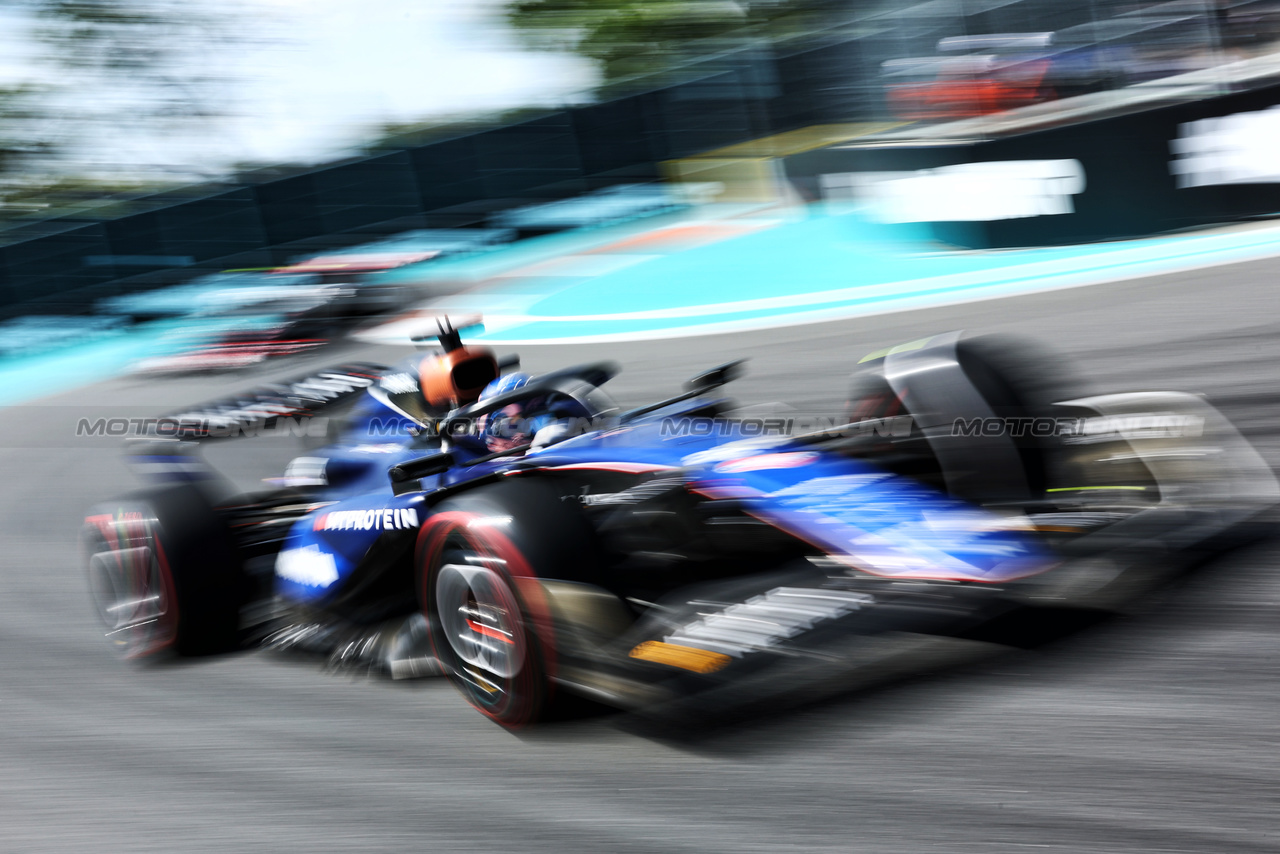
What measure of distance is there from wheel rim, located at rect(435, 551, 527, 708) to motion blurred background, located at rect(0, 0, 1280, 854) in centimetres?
16

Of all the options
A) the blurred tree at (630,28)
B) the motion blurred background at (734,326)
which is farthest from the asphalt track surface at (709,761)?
the blurred tree at (630,28)

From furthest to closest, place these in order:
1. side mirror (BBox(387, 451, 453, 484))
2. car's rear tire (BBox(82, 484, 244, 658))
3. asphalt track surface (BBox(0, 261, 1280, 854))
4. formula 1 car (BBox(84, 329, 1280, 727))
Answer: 1. car's rear tire (BBox(82, 484, 244, 658))
2. side mirror (BBox(387, 451, 453, 484))
3. formula 1 car (BBox(84, 329, 1280, 727))
4. asphalt track surface (BBox(0, 261, 1280, 854))

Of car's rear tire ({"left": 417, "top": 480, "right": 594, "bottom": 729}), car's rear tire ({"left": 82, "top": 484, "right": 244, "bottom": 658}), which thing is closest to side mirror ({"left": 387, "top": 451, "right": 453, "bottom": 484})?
car's rear tire ({"left": 417, "top": 480, "right": 594, "bottom": 729})

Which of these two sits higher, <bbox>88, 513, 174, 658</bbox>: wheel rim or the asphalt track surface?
<bbox>88, 513, 174, 658</bbox>: wheel rim

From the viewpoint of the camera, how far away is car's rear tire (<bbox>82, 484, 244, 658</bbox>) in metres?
4.23

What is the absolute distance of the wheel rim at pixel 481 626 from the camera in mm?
3037

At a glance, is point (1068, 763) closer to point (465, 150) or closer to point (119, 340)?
point (465, 150)

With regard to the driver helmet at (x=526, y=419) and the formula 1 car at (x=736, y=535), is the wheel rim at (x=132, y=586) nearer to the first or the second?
the formula 1 car at (x=736, y=535)

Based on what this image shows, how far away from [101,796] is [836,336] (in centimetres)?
615

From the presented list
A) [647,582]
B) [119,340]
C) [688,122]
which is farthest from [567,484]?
[119,340]

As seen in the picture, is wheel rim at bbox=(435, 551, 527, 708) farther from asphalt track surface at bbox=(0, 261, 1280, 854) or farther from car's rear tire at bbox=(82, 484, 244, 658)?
car's rear tire at bbox=(82, 484, 244, 658)

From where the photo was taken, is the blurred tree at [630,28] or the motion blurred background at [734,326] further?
the blurred tree at [630,28]

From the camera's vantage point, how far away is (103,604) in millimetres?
4746

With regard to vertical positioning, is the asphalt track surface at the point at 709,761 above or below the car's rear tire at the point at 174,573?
below
